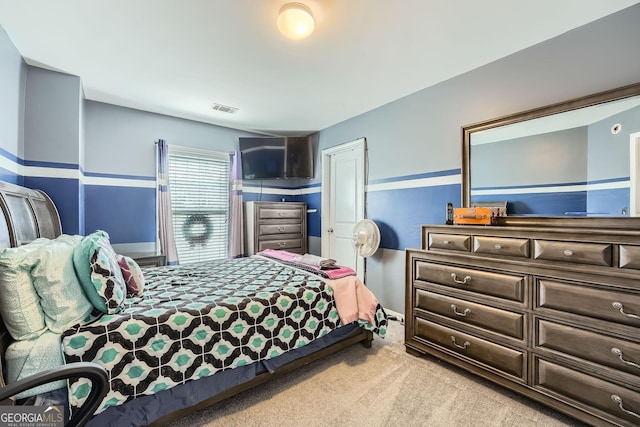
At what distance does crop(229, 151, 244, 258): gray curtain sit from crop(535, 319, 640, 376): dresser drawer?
355cm

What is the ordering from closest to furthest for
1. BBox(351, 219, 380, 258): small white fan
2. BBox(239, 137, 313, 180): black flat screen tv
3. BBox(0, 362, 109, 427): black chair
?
1. BBox(0, 362, 109, 427): black chair
2. BBox(351, 219, 380, 258): small white fan
3. BBox(239, 137, 313, 180): black flat screen tv

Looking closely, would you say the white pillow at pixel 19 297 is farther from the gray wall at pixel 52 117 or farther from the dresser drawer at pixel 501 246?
the dresser drawer at pixel 501 246

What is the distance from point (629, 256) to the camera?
1.42m

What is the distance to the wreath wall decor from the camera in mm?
3988

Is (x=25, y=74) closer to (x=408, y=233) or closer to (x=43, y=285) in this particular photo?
(x=43, y=285)

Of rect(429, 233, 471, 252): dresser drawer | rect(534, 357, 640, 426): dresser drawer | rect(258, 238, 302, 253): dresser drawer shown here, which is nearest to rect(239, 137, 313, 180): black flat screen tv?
rect(258, 238, 302, 253): dresser drawer

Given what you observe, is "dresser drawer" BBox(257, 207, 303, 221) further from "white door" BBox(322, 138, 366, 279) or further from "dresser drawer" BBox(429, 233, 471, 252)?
"dresser drawer" BBox(429, 233, 471, 252)

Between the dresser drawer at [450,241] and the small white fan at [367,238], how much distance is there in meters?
0.94

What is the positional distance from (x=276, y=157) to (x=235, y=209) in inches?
40.7

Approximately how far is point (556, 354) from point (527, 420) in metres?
0.42

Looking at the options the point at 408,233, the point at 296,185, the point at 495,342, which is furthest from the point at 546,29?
the point at 296,185

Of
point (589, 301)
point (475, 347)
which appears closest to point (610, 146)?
point (589, 301)

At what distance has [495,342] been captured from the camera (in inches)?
73.5

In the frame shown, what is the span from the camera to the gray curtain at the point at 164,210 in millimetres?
3631
